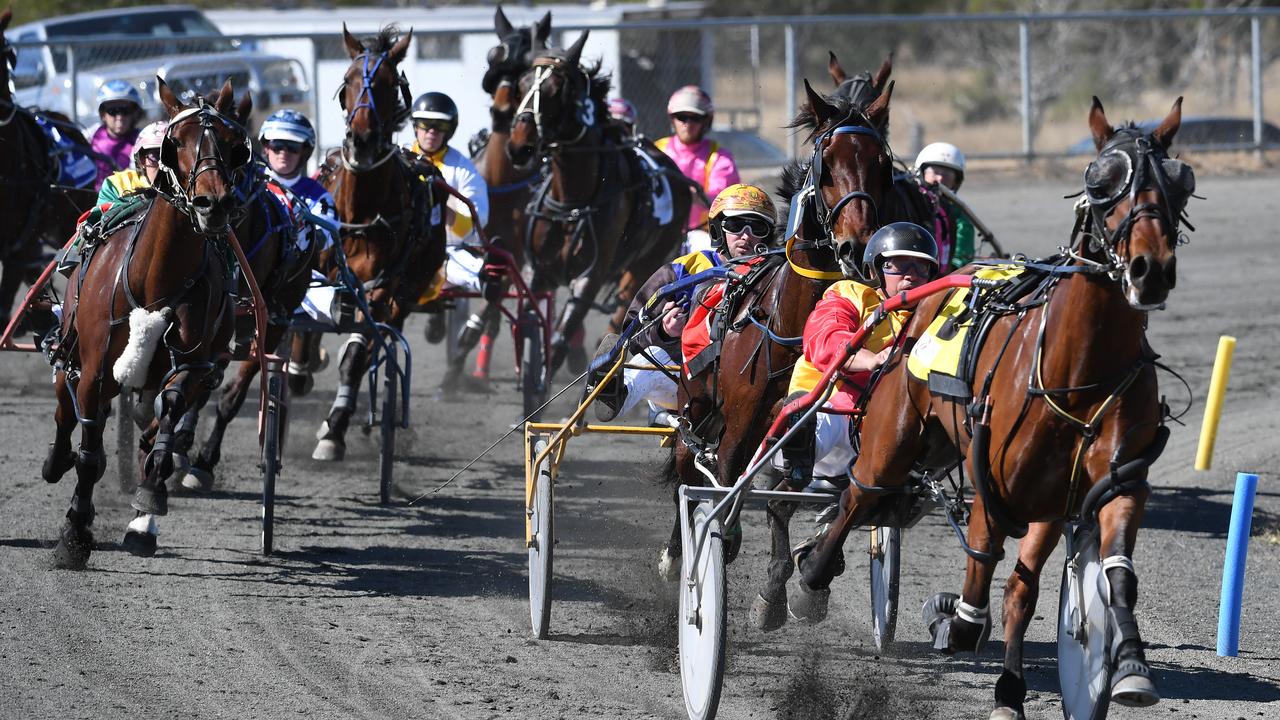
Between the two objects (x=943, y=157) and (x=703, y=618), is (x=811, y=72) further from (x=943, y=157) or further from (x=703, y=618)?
(x=703, y=618)

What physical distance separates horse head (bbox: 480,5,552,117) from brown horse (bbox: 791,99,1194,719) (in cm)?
691

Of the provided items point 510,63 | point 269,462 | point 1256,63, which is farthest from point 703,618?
point 1256,63

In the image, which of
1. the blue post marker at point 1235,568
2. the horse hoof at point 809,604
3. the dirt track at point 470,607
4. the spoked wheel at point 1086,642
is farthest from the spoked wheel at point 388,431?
the spoked wheel at point 1086,642

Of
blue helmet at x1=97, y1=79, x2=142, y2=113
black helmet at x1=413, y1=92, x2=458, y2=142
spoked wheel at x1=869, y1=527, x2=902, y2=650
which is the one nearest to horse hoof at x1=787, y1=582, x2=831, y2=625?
spoked wheel at x1=869, y1=527, x2=902, y2=650

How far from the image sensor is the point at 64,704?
5.66 meters

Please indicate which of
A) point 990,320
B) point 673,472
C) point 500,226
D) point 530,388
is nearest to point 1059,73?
point 500,226

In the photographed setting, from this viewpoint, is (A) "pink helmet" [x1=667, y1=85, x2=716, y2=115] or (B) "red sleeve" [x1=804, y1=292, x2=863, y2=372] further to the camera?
(A) "pink helmet" [x1=667, y1=85, x2=716, y2=115]

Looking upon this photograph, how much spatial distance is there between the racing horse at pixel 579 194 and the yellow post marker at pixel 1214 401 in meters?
3.72

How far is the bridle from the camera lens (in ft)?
29.8

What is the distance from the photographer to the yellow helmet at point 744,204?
6.91 metres

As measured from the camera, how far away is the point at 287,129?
29.9ft

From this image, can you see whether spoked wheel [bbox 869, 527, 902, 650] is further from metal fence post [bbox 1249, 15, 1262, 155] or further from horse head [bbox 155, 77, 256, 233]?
metal fence post [bbox 1249, 15, 1262, 155]

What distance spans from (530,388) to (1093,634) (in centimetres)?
631

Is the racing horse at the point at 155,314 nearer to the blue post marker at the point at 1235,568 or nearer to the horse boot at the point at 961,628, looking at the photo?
the horse boot at the point at 961,628
